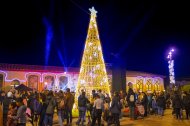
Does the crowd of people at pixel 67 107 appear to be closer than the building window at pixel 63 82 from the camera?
Yes

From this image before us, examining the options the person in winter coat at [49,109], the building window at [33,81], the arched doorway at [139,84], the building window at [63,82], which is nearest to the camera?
the person in winter coat at [49,109]

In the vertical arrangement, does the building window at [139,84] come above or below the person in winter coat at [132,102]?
above

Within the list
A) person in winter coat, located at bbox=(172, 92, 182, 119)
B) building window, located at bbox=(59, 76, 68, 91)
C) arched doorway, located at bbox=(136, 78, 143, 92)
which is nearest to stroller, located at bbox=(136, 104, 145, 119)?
person in winter coat, located at bbox=(172, 92, 182, 119)

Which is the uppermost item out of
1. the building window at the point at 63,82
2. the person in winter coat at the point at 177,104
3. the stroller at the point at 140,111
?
the building window at the point at 63,82

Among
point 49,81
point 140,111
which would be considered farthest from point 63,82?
point 140,111

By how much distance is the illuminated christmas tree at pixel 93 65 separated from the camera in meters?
18.2

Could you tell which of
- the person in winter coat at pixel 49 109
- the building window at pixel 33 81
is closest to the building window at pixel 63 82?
the building window at pixel 33 81

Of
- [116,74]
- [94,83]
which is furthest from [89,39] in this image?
[116,74]

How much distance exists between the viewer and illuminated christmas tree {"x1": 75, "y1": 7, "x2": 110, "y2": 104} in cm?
1822

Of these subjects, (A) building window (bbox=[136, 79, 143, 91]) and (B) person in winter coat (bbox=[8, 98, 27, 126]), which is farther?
(A) building window (bbox=[136, 79, 143, 91])

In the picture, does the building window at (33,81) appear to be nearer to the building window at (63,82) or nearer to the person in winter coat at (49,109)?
the building window at (63,82)

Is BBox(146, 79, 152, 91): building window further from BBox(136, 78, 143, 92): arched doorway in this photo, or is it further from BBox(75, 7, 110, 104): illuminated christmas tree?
BBox(75, 7, 110, 104): illuminated christmas tree

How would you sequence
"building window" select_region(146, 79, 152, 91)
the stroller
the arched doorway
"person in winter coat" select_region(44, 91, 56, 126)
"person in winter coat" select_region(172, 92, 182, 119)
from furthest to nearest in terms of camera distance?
"building window" select_region(146, 79, 152, 91)
the arched doorway
the stroller
"person in winter coat" select_region(172, 92, 182, 119)
"person in winter coat" select_region(44, 91, 56, 126)

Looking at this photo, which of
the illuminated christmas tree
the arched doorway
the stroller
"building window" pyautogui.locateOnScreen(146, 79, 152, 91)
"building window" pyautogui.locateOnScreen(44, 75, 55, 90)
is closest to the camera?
the stroller
